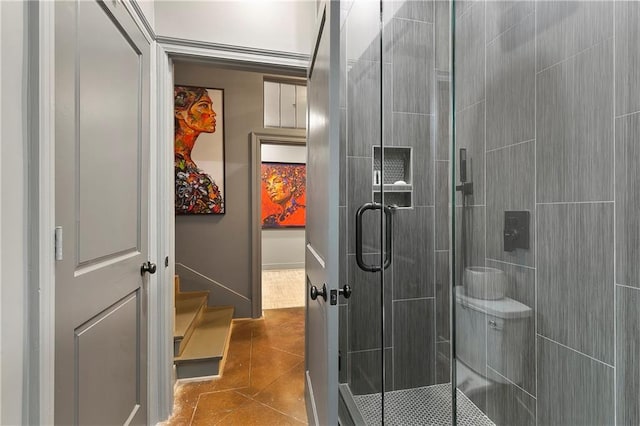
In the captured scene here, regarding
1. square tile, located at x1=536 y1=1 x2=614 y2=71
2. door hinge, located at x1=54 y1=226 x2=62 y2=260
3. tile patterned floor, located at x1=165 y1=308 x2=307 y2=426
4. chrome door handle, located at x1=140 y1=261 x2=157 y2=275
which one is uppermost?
square tile, located at x1=536 y1=1 x2=614 y2=71

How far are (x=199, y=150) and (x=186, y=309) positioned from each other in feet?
5.58

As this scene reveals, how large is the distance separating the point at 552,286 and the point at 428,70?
129 centimetres

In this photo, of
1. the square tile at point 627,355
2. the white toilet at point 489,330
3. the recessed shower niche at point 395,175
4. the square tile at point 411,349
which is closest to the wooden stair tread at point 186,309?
the square tile at point 411,349

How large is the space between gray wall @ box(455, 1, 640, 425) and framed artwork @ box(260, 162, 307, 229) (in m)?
4.21

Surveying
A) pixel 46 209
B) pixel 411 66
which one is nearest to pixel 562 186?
pixel 411 66

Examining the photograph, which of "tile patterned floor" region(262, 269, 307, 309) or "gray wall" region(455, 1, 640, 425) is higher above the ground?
"gray wall" region(455, 1, 640, 425)

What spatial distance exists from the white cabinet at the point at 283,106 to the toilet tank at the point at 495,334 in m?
2.88

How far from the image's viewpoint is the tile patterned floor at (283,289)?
3.81 m

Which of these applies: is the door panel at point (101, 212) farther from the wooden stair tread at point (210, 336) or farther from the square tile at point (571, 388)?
the square tile at point (571, 388)

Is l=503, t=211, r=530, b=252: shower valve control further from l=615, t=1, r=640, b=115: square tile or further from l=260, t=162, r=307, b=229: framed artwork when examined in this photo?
l=260, t=162, r=307, b=229: framed artwork

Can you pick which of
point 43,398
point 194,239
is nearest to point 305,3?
point 43,398

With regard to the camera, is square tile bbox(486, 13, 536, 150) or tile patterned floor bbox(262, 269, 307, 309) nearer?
square tile bbox(486, 13, 536, 150)

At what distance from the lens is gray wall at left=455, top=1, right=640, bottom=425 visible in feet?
3.14

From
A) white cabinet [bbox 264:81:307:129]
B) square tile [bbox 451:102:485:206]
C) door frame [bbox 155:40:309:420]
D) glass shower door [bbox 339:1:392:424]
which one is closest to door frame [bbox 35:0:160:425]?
door frame [bbox 155:40:309:420]
